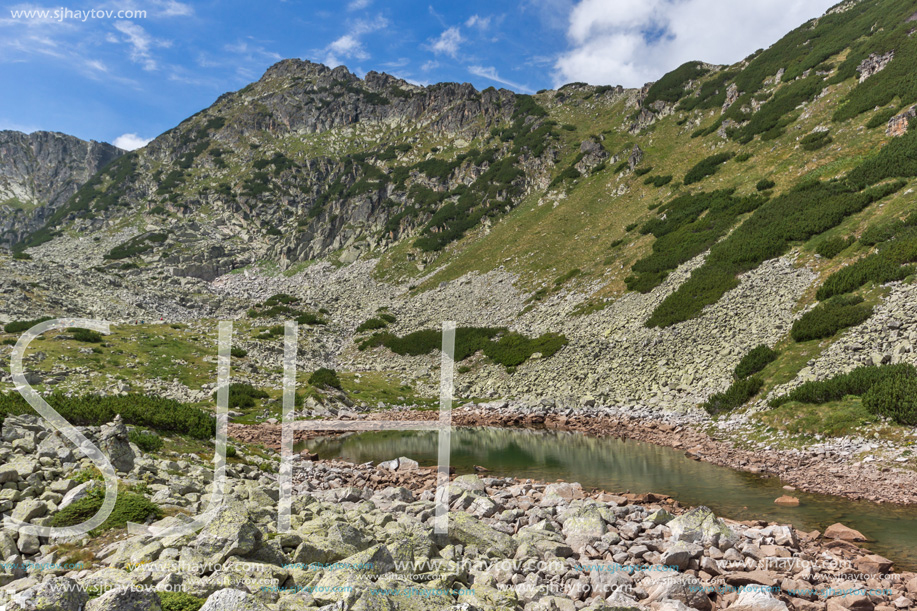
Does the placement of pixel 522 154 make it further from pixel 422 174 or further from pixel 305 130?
pixel 305 130

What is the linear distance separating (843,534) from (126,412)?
2212 cm

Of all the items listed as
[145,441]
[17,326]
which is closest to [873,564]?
[145,441]

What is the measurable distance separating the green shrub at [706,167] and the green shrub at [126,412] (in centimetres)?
5822

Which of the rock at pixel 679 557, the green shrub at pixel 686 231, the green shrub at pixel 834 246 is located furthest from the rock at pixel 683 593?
the green shrub at pixel 686 231

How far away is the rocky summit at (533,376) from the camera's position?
Result: 7211mm

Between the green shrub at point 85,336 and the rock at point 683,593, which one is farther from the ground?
the green shrub at point 85,336

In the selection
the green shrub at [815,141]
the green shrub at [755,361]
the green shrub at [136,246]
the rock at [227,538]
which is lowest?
the rock at [227,538]

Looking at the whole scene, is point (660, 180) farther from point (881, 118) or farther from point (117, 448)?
point (117, 448)

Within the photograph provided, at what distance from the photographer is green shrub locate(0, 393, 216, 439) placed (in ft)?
44.3

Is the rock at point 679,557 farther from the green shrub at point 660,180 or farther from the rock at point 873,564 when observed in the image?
the green shrub at point 660,180

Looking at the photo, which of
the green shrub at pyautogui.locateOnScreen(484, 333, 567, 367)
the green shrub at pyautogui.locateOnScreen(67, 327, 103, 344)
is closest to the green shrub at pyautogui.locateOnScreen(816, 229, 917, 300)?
the green shrub at pyautogui.locateOnScreen(484, 333, 567, 367)

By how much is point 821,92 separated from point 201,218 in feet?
417

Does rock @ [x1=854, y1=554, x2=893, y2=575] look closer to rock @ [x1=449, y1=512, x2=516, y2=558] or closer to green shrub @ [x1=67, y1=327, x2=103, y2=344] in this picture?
rock @ [x1=449, y1=512, x2=516, y2=558]

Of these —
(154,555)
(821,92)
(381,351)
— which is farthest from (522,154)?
(154,555)
